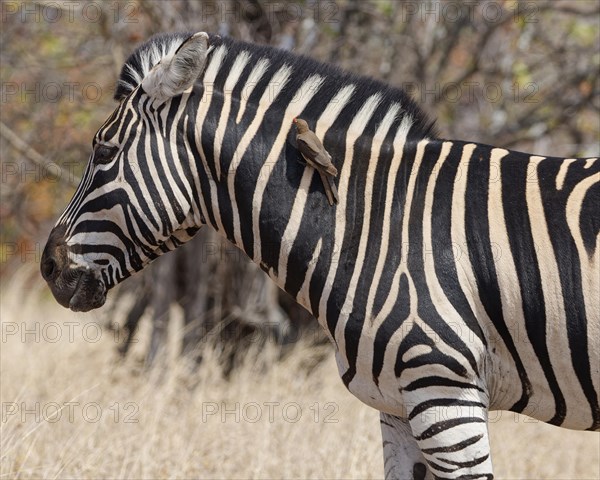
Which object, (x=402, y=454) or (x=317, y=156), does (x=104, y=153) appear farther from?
(x=402, y=454)

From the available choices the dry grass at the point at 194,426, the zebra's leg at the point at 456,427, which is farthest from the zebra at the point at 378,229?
the dry grass at the point at 194,426

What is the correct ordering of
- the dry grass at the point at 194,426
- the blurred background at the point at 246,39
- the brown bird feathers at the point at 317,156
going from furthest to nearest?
the blurred background at the point at 246,39 → the dry grass at the point at 194,426 → the brown bird feathers at the point at 317,156

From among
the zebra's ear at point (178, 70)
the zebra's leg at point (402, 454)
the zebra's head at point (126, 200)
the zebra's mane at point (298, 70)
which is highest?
the zebra's mane at point (298, 70)

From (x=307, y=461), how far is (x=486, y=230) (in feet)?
8.52

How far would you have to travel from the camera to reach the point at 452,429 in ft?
10.7

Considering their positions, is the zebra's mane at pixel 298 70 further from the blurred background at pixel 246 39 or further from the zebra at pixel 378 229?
the blurred background at pixel 246 39

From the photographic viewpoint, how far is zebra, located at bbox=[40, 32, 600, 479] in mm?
3281

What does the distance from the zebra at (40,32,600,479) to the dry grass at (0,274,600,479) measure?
1.37m

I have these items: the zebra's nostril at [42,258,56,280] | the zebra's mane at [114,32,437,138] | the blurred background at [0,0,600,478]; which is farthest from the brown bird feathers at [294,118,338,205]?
the blurred background at [0,0,600,478]

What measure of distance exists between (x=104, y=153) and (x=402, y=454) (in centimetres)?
196

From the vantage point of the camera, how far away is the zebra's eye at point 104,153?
12.4 feet

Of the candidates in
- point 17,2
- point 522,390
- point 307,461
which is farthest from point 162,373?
point 522,390

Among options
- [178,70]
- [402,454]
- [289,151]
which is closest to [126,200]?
[178,70]

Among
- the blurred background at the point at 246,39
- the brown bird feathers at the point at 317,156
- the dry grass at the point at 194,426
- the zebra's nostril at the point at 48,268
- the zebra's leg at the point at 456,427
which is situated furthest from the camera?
the blurred background at the point at 246,39
